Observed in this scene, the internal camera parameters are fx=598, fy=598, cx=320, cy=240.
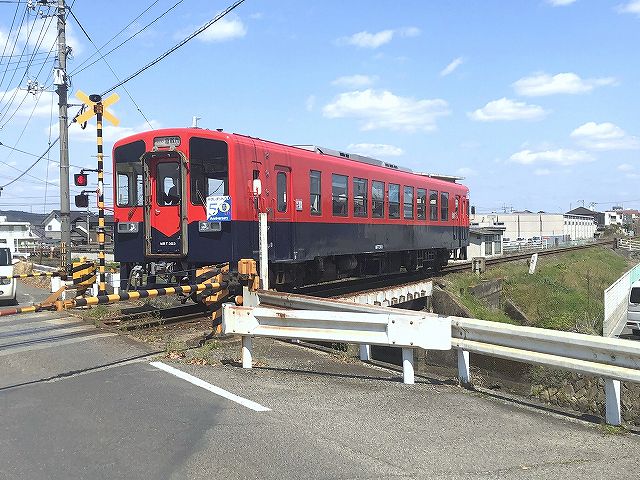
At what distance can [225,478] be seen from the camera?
3.82 meters

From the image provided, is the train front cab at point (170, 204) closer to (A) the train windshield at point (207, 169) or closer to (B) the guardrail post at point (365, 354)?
(A) the train windshield at point (207, 169)

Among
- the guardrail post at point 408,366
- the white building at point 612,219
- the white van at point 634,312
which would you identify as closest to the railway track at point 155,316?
the guardrail post at point 408,366

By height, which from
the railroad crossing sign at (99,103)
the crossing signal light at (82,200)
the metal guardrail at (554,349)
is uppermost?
the railroad crossing sign at (99,103)

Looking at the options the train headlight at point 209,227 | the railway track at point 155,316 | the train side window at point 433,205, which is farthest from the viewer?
the train side window at point 433,205

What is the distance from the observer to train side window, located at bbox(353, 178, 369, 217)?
14889 millimetres

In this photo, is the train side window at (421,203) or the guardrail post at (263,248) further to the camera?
the train side window at (421,203)

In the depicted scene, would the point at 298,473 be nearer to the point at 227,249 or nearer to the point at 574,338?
the point at 574,338

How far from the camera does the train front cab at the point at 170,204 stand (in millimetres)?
10961

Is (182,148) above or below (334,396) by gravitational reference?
above

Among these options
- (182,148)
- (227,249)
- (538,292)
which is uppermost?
(182,148)

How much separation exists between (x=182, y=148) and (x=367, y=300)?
641 cm

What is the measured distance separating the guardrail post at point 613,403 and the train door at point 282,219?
7.65m

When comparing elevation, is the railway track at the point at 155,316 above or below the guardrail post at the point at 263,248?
below

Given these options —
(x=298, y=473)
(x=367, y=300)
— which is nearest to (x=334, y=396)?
(x=298, y=473)
